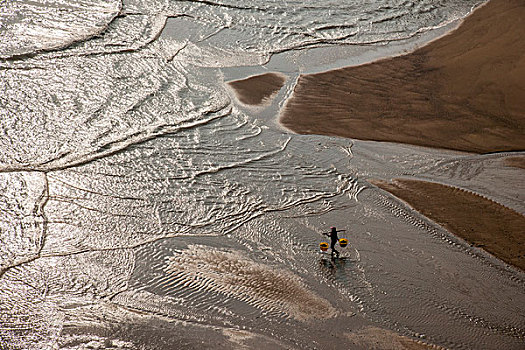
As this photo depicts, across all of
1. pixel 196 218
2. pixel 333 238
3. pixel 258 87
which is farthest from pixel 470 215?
pixel 258 87

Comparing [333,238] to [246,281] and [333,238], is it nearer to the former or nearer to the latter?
[333,238]

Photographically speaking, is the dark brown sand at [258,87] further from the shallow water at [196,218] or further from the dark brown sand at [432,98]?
the dark brown sand at [432,98]

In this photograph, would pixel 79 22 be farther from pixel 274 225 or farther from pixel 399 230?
pixel 399 230

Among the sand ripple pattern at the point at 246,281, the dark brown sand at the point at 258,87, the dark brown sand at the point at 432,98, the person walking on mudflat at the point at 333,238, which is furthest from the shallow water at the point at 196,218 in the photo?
the dark brown sand at the point at 432,98

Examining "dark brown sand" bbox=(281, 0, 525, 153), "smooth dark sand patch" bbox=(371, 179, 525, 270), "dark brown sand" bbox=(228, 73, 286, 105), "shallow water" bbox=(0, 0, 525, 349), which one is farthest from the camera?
"dark brown sand" bbox=(228, 73, 286, 105)

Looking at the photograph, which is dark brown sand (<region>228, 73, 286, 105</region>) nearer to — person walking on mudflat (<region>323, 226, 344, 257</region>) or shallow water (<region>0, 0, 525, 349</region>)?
shallow water (<region>0, 0, 525, 349</region>)

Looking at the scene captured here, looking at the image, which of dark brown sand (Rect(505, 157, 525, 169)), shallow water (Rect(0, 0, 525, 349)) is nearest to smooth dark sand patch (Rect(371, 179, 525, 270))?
shallow water (Rect(0, 0, 525, 349))
